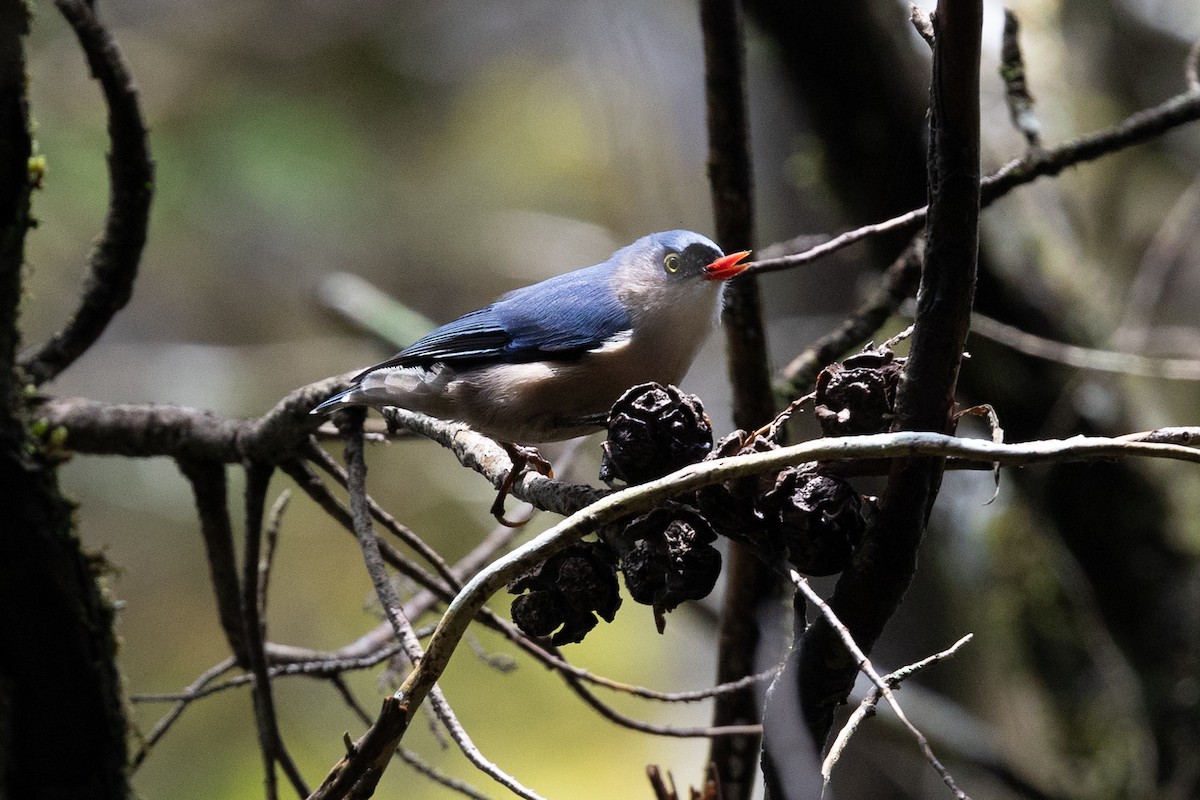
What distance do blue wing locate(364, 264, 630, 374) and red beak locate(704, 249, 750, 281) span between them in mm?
288

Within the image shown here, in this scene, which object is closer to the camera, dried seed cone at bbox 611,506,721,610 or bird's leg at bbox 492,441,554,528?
dried seed cone at bbox 611,506,721,610

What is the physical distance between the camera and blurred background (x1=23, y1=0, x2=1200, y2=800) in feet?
13.9

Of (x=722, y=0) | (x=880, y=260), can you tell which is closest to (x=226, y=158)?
(x=880, y=260)

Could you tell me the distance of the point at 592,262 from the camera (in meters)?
8.86

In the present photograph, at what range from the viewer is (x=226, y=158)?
8.84 metres

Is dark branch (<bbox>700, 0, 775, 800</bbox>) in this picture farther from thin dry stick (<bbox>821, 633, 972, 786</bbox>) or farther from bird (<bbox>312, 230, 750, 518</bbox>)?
thin dry stick (<bbox>821, 633, 972, 786</bbox>)

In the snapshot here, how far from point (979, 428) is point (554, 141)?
7.78m

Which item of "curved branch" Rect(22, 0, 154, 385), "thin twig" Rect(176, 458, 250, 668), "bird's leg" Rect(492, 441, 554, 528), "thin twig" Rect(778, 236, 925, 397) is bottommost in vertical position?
"bird's leg" Rect(492, 441, 554, 528)

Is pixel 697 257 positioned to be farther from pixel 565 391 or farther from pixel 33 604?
pixel 33 604

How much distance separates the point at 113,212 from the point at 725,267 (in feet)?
6.02

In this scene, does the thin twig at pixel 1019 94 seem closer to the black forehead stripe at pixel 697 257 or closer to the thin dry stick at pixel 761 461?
the black forehead stripe at pixel 697 257

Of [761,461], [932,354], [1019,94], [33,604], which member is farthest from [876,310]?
[33,604]

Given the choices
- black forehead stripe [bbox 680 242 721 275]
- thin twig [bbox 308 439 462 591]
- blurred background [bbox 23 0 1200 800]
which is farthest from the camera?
blurred background [bbox 23 0 1200 800]

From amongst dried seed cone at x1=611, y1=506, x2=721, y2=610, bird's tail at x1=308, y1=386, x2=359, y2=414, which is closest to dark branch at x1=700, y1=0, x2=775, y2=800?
bird's tail at x1=308, y1=386, x2=359, y2=414
